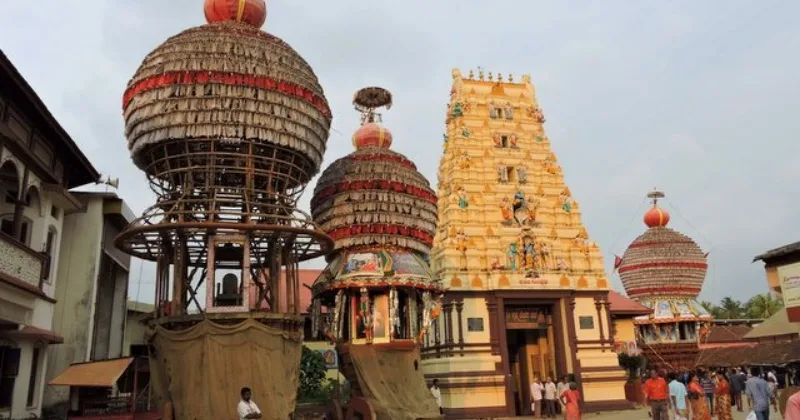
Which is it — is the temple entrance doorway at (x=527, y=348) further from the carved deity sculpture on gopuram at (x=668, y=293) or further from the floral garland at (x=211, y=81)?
the carved deity sculpture on gopuram at (x=668, y=293)

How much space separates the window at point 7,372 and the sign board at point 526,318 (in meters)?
18.1

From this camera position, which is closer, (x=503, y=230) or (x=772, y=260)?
(x=772, y=260)

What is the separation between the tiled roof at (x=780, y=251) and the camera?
1475cm

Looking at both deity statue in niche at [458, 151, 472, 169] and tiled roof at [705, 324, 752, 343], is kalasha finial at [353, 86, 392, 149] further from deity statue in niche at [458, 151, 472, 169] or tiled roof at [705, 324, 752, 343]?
tiled roof at [705, 324, 752, 343]

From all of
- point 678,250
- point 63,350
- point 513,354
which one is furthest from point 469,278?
point 678,250

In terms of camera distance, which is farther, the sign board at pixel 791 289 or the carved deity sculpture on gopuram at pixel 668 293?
the carved deity sculpture on gopuram at pixel 668 293

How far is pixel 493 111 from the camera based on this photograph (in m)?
30.9

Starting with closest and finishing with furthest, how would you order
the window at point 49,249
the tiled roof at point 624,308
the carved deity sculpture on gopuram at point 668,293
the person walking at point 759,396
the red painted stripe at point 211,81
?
the person walking at point 759,396
the red painted stripe at point 211,81
the window at point 49,249
the tiled roof at point 624,308
the carved deity sculpture on gopuram at point 668,293

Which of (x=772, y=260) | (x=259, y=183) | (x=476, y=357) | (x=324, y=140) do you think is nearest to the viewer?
(x=772, y=260)

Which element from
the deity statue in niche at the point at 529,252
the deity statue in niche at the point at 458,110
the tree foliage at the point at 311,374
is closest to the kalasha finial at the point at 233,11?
the tree foliage at the point at 311,374

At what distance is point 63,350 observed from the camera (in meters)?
18.2

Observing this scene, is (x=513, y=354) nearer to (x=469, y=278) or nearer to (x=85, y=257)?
(x=469, y=278)

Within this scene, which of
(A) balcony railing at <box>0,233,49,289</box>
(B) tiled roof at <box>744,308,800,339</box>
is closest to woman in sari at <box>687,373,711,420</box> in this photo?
(B) tiled roof at <box>744,308,800,339</box>

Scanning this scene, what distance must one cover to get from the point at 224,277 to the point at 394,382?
235 inches
